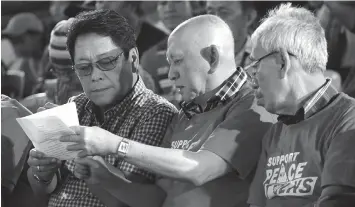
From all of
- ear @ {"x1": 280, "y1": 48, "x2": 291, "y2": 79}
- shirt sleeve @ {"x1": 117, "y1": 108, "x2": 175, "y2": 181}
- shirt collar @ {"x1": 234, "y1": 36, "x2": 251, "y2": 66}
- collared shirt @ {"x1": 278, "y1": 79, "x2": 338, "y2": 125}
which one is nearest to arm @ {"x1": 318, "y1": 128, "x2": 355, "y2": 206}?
collared shirt @ {"x1": 278, "y1": 79, "x2": 338, "y2": 125}

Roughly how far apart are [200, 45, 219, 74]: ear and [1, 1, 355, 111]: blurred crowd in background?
0.73 m

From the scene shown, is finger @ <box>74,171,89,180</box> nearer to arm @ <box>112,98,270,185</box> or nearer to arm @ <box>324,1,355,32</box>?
arm @ <box>112,98,270,185</box>

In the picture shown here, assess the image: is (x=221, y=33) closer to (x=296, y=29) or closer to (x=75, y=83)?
(x=296, y=29)

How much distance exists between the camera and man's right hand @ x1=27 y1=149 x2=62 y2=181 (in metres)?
2.20

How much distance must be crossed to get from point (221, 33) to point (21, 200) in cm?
112

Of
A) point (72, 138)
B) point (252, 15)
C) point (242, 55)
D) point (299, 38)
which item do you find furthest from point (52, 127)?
point (252, 15)

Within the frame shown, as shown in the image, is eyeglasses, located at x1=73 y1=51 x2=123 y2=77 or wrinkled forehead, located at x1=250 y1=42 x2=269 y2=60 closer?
wrinkled forehead, located at x1=250 y1=42 x2=269 y2=60

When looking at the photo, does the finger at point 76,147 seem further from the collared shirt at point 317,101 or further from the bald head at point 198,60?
the collared shirt at point 317,101

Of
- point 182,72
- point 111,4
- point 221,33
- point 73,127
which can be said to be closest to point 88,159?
point 73,127

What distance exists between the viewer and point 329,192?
5.30 ft

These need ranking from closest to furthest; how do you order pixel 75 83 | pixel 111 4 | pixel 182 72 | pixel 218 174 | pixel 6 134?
pixel 218 174
pixel 182 72
pixel 6 134
pixel 75 83
pixel 111 4

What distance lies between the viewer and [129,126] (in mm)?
2229

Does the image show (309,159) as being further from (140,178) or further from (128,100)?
(128,100)

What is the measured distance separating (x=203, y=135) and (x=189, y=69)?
221mm
